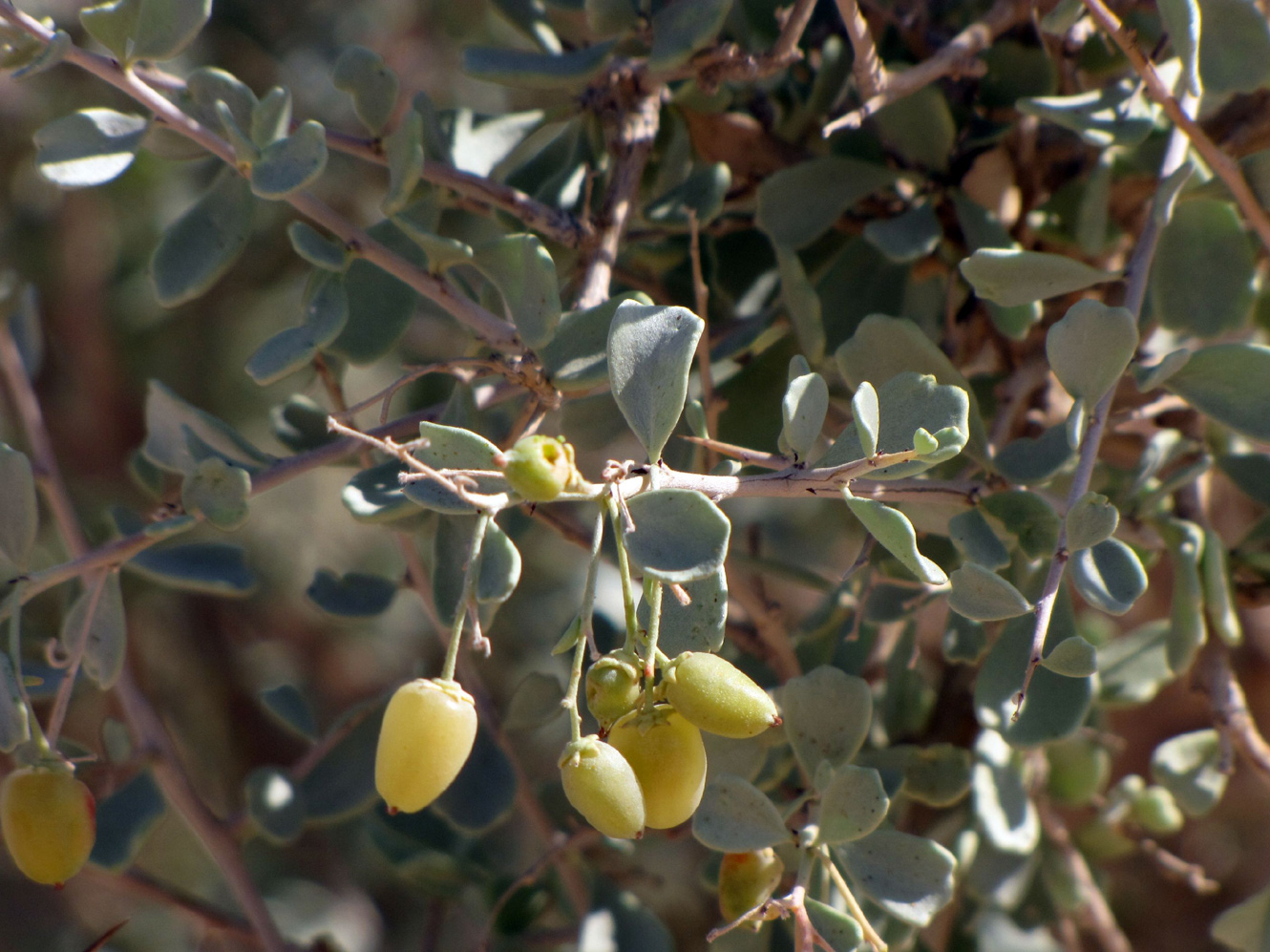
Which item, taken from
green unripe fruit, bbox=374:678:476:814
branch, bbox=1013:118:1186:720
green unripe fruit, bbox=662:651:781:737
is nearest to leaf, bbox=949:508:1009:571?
branch, bbox=1013:118:1186:720

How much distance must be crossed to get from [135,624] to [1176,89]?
1.46 metres

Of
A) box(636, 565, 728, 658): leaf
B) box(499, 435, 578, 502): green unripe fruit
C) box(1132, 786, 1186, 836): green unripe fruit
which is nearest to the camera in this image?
box(499, 435, 578, 502): green unripe fruit

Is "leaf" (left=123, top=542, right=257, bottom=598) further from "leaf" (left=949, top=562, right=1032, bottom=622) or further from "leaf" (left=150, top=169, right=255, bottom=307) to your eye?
"leaf" (left=949, top=562, right=1032, bottom=622)

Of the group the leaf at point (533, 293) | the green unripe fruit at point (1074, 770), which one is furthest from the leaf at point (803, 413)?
the green unripe fruit at point (1074, 770)

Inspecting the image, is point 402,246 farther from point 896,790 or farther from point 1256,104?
point 1256,104

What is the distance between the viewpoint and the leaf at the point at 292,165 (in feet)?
1.72

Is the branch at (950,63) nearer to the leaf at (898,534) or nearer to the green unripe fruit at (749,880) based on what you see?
the leaf at (898,534)

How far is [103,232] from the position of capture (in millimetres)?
1662

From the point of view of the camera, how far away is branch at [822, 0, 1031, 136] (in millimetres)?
607

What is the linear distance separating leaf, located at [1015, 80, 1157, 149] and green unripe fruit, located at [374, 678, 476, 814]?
0.44m

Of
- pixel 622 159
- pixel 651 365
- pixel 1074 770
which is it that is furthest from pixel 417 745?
pixel 1074 770

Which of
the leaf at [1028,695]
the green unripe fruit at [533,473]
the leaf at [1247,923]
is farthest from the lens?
the leaf at [1247,923]

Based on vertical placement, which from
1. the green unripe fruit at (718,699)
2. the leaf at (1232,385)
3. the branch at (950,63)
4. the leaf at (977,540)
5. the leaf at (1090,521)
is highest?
the branch at (950,63)

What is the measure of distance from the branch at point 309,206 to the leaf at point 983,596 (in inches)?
9.3
